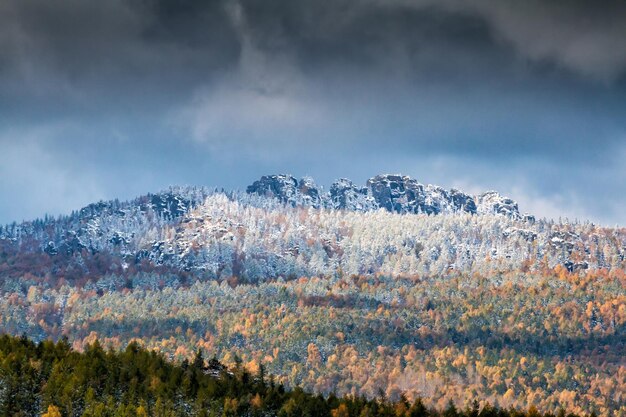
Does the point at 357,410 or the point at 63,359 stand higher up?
the point at 63,359

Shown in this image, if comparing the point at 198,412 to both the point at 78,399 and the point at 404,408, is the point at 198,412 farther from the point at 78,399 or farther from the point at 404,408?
the point at 404,408

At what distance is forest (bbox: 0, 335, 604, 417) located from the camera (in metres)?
169

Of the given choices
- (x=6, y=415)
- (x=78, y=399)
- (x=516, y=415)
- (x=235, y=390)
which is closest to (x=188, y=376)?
(x=235, y=390)

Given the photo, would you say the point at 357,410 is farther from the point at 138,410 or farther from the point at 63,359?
the point at 63,359

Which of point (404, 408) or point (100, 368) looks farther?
point (404, 408)

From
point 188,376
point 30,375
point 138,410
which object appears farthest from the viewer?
point 188,376

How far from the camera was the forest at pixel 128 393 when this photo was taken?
16875 centimetres

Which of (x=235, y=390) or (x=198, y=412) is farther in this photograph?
(x=235, y=390)

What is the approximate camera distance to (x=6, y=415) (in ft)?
544

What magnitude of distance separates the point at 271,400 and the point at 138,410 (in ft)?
107

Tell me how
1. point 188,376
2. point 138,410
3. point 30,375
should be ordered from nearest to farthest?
1. point 138,410
2. point 30,375
3. point 188,376

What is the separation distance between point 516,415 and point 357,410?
121 feet

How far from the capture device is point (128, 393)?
17862 centimetres

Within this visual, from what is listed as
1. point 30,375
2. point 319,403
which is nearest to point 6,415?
point 30,375
